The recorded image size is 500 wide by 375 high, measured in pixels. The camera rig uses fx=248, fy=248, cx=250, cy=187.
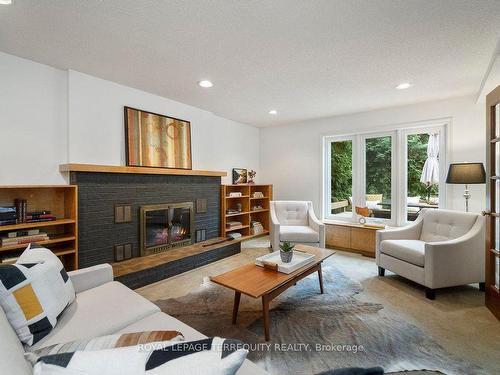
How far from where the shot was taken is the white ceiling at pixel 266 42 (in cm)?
170

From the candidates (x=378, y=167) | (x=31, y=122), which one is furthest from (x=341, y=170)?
(x=31, y=122)

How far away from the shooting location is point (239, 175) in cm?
492

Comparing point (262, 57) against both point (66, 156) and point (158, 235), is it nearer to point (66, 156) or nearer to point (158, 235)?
point (66, 156)

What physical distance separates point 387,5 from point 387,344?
235cm

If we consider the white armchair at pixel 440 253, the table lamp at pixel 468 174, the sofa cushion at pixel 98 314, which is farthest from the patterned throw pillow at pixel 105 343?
the table lamp at pixel 468 174

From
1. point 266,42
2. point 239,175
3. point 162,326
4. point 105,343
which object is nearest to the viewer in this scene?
point 105,343

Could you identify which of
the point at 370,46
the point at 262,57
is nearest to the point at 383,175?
the point at 370,46

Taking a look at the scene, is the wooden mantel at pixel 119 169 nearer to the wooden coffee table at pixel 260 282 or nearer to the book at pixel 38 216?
the book at pixel 38 216

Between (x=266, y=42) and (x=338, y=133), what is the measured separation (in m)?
2.76

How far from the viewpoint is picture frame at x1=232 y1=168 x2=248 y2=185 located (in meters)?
4.86

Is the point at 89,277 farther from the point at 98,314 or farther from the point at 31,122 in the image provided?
the point at 31,122

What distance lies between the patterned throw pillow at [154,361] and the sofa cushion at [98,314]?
82cm

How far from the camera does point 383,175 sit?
13.6ft

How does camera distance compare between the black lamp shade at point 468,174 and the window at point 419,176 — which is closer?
the black lamp shade at point 468,174
